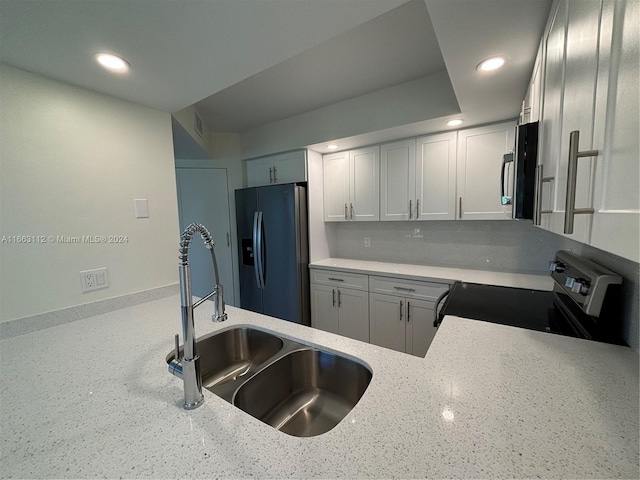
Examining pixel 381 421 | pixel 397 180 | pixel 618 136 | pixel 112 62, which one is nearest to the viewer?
pixel 618 136

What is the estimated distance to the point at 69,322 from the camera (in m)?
1.33

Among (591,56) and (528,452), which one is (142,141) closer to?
(591,56)

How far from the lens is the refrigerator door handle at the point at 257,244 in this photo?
286cm

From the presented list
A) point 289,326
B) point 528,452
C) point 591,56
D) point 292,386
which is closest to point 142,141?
point 289,326

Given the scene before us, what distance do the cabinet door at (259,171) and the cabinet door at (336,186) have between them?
656 millimetres

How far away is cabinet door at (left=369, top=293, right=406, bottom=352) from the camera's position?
2.21 meters

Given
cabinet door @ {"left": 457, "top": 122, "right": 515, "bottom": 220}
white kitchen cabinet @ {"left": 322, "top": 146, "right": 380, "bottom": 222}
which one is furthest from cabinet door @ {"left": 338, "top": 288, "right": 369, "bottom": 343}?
cabinet door @ {"left": 457, "top": 122, "right": 515, "bottom": 220}

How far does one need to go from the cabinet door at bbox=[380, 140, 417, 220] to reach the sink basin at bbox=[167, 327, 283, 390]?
5.84ft

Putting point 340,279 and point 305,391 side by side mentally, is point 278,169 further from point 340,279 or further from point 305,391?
point 305,391

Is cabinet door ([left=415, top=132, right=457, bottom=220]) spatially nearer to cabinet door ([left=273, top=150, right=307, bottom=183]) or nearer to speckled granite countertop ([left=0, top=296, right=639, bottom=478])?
cabinet door ([left=273, top=150, right=307, bottom=183])

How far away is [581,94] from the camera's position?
1.99 ft

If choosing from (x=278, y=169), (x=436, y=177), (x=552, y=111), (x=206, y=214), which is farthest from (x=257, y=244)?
(x=552, y=111)

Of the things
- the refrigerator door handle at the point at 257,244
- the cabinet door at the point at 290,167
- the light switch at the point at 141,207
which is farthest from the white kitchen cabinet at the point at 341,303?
the light switch at the point at 141,207

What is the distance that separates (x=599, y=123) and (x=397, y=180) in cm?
199
